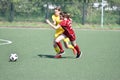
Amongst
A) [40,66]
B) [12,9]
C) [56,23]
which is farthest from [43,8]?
[40,66]

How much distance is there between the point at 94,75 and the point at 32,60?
3.10 metres

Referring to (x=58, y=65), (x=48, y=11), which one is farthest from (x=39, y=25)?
(x=58, y=65)

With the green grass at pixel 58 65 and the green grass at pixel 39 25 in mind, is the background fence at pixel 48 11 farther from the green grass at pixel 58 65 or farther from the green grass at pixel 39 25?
the green grass at pixel 58 65

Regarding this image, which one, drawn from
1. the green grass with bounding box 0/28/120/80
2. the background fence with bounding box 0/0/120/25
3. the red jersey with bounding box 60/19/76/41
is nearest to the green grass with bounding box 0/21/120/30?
the background fence with bounding box 0/0/120/25

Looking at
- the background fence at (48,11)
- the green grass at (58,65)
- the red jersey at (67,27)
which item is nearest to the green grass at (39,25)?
the background fence at (48,11)

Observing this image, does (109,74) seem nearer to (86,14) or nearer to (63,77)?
(63,77)

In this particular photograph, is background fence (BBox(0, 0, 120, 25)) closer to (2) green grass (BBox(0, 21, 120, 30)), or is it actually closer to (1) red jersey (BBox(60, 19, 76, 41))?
(2) green grass (BBox(0, 21, 120, 30))

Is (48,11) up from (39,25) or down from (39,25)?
up

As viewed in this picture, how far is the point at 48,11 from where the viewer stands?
35000 millimetres

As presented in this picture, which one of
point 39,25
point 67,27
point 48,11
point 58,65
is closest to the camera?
point 58,65

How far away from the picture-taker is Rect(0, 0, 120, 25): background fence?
35.1 metres

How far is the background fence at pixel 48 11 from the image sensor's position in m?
35.1

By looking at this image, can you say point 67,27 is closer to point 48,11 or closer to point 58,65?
point 58,65

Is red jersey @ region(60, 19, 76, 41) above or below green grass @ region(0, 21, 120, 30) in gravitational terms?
above
